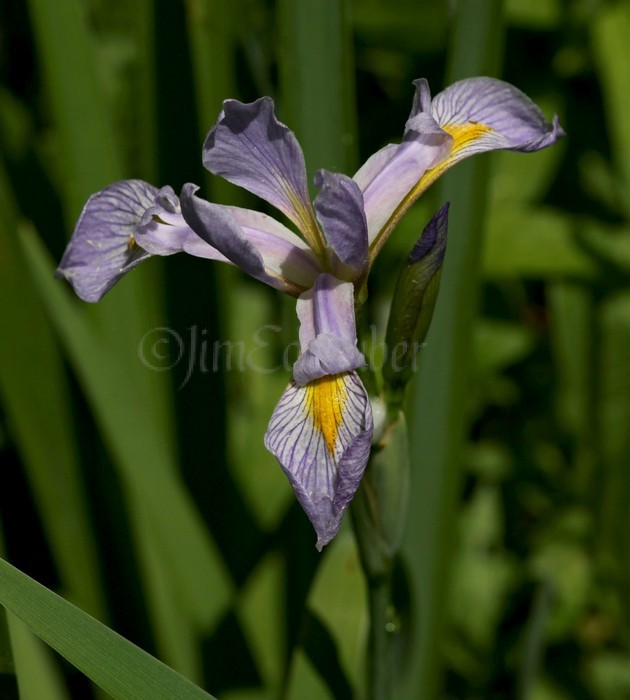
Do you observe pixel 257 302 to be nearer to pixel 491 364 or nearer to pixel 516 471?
pixel 491 364

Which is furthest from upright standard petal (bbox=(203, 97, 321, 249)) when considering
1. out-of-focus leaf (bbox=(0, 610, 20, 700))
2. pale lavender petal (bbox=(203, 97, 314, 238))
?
out-of-focus leaf (bbox=(0, 610, 20, 700))

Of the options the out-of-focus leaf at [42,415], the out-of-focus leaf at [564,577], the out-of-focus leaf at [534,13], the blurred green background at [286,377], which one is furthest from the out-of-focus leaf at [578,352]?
the out-of-focus leaf at [42,415]

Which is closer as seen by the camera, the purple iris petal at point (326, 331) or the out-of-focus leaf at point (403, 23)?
the purple iris petal at point (326, 331)

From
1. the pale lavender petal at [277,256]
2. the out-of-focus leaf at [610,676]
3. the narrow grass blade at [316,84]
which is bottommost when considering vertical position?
the out-of-focus leaf at [610,676]

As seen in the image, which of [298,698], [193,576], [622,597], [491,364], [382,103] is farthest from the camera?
[382,103]

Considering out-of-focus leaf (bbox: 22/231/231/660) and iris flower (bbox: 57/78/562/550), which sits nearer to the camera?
iris flower (bbox: 57/78/562/550)

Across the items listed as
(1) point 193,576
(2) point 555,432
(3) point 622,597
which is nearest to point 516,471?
(2) point 555,432

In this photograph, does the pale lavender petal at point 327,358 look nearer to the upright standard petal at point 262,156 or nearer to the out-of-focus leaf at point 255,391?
the upright standard petal at point 262,156

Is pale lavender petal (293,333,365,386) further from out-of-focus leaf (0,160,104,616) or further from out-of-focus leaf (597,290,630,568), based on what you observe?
out-of-focus leaf (597,290,630,568)
